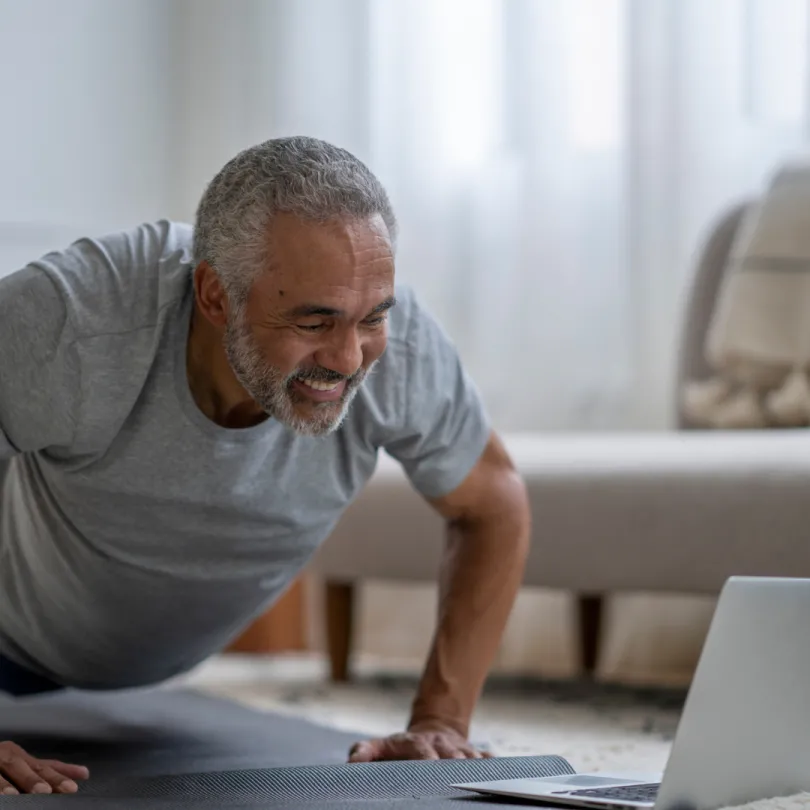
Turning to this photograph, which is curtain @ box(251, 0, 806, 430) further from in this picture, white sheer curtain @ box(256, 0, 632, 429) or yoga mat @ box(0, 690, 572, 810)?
yoga mat @ box(0, 690, 572, 810)

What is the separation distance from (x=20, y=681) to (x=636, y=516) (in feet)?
2.63

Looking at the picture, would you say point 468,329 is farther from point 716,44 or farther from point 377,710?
point 377,710

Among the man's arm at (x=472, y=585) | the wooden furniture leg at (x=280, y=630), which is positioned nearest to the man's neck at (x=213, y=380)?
the man's arm at (x=472, y=585)

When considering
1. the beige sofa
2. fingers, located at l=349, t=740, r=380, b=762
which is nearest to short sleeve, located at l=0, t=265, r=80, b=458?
fingers, located at l=349, t=740, r=380, b=762

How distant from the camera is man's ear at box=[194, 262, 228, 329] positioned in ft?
4.33

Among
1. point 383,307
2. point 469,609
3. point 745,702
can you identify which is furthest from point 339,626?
point 745,702

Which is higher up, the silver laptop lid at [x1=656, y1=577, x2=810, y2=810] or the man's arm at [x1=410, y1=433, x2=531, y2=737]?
the silver laptop lid at [x1=656, y1=577, x2=810, y2=810]

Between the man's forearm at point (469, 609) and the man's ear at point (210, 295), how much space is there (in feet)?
1.31

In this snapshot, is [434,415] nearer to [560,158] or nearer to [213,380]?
[213,380]

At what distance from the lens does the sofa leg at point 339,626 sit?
7.92 ft

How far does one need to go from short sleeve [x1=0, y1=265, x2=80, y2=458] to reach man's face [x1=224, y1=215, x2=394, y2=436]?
0.51 feet

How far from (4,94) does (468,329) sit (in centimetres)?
116

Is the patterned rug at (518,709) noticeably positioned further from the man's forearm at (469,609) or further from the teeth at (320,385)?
the teeth at (320,385)

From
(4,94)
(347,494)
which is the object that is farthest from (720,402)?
(4,94)
